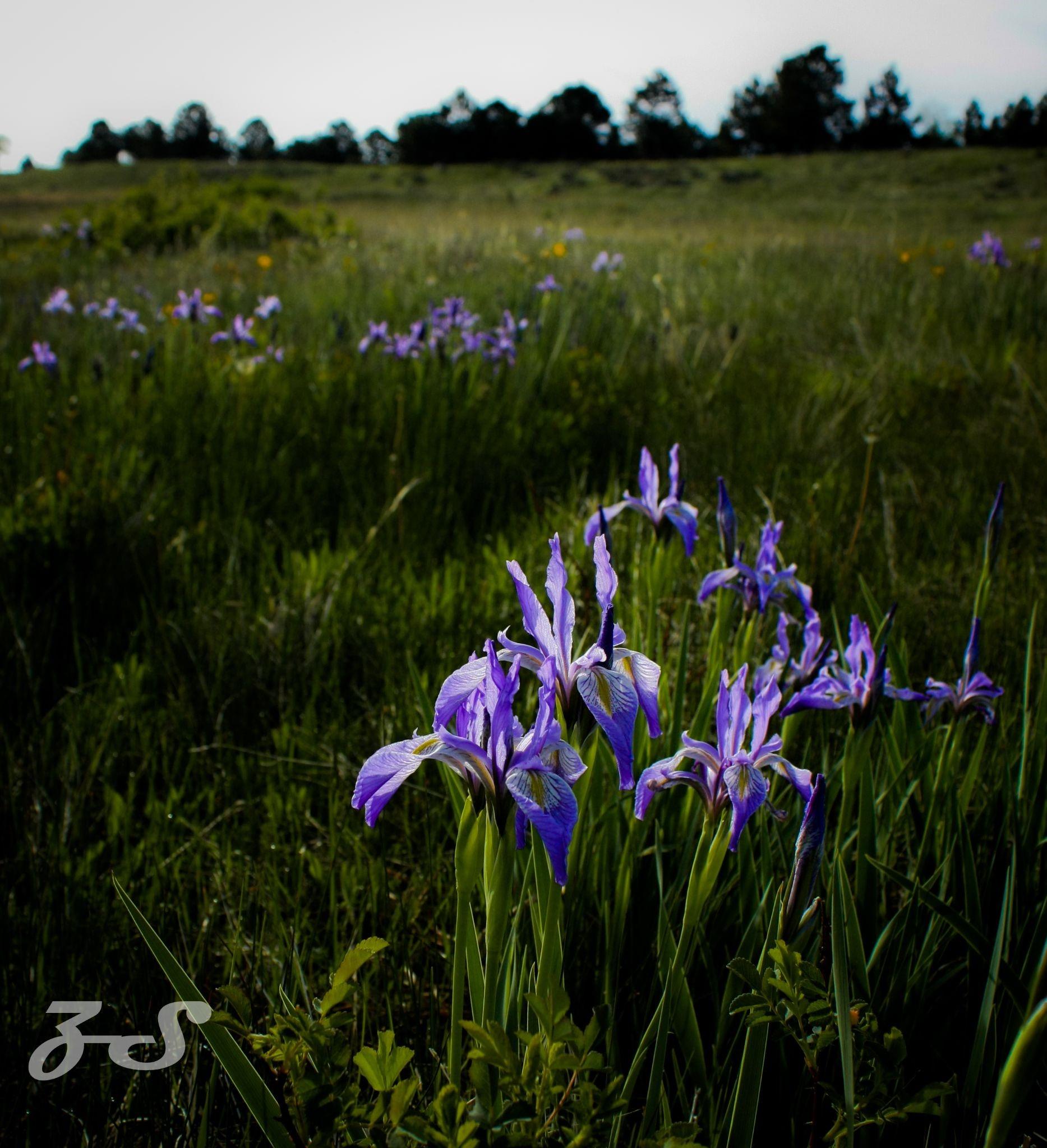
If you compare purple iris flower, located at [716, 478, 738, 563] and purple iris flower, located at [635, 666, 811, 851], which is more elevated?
purple iris flower, located at [716, 478, 738, 563]

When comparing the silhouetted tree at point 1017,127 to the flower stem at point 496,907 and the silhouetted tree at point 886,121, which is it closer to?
the silhouetted tree at point 886,121

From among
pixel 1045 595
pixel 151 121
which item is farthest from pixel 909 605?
pixel 151 121

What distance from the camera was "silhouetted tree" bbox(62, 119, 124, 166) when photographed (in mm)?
75438

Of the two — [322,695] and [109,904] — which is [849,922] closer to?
[109,904]

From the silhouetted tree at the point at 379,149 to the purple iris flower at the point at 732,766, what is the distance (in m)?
82.6

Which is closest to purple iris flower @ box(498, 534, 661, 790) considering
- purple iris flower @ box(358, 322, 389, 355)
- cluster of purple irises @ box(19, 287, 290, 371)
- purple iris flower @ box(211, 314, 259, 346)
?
cluster of purple irises @ box(19, 287, 290, 371)

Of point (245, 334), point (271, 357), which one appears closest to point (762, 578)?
point (245, 334)

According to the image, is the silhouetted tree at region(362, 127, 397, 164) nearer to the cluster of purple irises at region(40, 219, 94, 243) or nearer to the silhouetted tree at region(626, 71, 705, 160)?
the silhouetted tree at region(626, 71, 705, 160)

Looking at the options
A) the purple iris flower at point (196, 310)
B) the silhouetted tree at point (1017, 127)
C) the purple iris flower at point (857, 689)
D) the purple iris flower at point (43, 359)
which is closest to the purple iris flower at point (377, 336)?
the purple iris flower at point (196, 310)

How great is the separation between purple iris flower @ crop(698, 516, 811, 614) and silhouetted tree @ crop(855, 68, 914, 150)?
7270cm

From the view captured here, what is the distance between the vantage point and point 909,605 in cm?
218

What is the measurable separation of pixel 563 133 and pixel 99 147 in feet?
149

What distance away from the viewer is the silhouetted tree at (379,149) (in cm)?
7678

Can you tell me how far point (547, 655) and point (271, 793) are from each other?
0.96m
